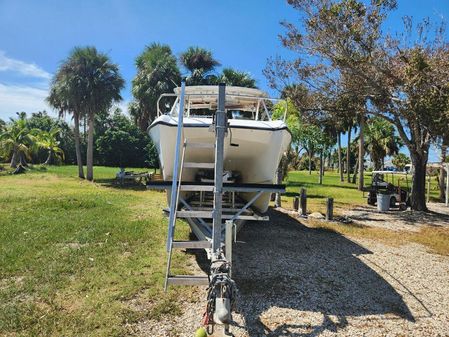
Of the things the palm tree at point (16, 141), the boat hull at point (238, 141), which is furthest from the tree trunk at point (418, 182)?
the palm tree at point (16, 141)

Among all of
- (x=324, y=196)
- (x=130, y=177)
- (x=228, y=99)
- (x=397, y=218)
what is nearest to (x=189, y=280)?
(x=228, y=99)

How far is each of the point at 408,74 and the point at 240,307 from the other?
10495 millimetres

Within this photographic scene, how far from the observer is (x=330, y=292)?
518 centimetres

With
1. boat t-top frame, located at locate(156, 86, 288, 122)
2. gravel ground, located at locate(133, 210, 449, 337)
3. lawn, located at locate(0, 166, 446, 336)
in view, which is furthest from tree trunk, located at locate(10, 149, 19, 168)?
gravel ground, located at locate(133, 210, 449, 337)

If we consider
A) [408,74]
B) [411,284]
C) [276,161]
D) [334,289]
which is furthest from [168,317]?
[408,74]

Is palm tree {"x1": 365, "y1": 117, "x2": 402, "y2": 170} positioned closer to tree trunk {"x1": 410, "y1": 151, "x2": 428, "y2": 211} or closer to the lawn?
tree trunk {"x1": 410, "y1": 151, "x2": 428, "y2": 211}

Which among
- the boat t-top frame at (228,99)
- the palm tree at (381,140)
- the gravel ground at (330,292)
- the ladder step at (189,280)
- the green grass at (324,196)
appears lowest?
the gravel ground at (330,292)

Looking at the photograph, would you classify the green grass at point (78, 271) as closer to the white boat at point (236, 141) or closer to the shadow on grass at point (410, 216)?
the white boat at point (236, 141)

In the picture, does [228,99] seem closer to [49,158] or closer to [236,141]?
[236,141]

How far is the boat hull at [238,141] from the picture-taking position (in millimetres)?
6309

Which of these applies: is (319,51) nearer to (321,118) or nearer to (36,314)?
(321,118)

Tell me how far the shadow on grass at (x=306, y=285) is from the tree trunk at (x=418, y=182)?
8.42 meters

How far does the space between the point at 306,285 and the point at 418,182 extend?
12005mm

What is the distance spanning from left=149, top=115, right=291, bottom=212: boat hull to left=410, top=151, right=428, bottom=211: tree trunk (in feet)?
35.3
